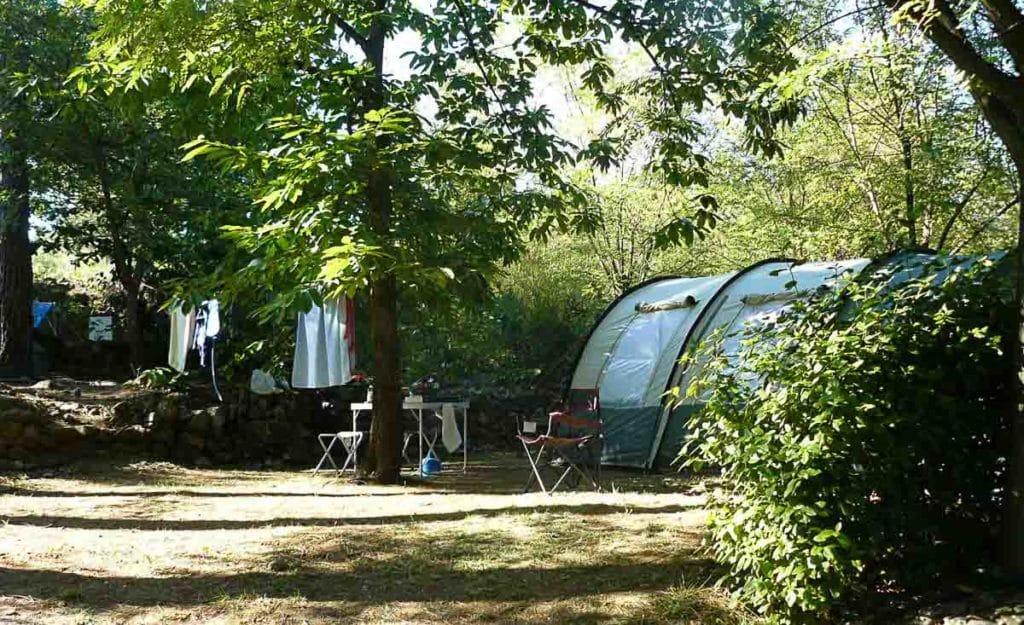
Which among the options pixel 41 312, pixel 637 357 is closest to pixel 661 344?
pixel 637 357

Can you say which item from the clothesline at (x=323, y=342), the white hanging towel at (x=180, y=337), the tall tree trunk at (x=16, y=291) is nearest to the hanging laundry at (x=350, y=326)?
the clothesline at (x=323, y=342)

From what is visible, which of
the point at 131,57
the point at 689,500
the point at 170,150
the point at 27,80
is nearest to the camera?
the point at 131,57

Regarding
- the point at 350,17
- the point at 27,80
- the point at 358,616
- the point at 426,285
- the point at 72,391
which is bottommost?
the point at 358,616

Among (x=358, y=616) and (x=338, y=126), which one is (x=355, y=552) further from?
(x=338, y=126)

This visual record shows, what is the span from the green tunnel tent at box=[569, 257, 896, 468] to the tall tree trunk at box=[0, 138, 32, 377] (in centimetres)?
627

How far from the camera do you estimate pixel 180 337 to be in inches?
343

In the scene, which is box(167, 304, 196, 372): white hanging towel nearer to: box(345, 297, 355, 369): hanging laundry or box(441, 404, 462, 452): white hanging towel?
box(345, 297, 355, 369): hanging laundry

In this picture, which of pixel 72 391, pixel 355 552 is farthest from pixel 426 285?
pixel 72 391

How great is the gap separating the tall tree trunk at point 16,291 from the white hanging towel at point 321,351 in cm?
411

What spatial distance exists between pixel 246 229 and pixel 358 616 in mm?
3111

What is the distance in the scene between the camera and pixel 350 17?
6.81 meters

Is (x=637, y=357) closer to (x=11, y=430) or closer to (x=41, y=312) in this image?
(x=11, y=430)

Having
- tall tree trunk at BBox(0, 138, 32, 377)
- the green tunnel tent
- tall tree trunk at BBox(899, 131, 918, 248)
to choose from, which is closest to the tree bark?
the green tunnel tent

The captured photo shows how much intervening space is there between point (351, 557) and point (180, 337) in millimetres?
4969
